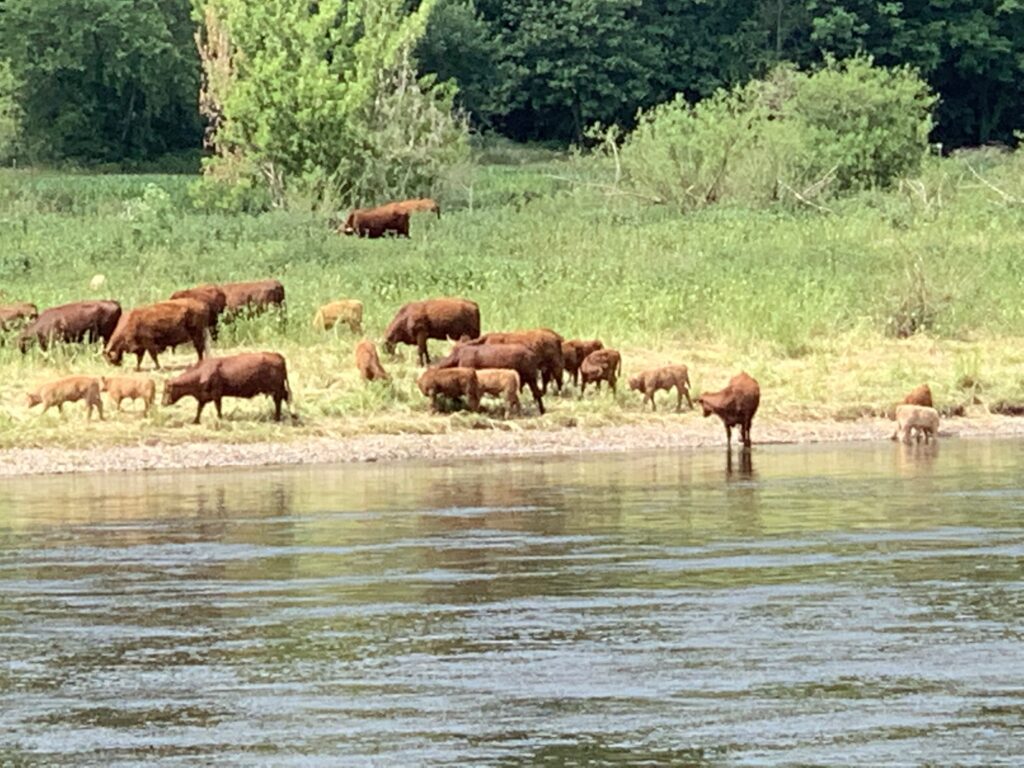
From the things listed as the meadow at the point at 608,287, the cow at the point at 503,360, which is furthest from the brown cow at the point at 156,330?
the cow at the point at 503,360

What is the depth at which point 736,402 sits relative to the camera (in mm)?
22812

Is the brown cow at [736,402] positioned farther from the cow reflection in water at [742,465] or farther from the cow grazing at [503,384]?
the cow grazing at [503,384]

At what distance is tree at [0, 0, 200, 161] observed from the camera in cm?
7106

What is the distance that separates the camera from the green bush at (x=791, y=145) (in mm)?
43906

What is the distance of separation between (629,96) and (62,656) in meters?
69.4

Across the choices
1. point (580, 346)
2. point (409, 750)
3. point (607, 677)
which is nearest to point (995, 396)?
point (580, 346)

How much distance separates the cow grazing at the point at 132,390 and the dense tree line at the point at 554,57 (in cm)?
4802

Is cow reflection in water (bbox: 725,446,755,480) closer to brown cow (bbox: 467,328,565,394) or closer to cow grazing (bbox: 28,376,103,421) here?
brown cow (bbox: 467,328,565,394)

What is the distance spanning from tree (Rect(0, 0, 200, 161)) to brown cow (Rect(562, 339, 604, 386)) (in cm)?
4718

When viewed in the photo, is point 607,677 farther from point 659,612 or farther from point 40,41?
point 40,41

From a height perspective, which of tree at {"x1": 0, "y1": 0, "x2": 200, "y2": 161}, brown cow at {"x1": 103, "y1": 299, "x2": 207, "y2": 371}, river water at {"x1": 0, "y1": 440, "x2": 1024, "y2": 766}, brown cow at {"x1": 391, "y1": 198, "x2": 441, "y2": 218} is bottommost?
river water at {"x1": 0, "y1": 440, "x2": 1024, "y2": 766}

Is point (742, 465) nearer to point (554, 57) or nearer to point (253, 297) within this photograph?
point (253, 297)

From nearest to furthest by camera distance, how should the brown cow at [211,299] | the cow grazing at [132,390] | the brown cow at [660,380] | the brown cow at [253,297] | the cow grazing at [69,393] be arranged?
the cow grazing at [69,393] → the cow grazing at [132,390] → the brown cow at [660,380] → the brown cow at [211,299] → the brown cow at [253,297]

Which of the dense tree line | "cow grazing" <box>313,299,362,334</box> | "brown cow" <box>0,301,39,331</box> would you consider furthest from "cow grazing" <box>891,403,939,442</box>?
the dense tree line
